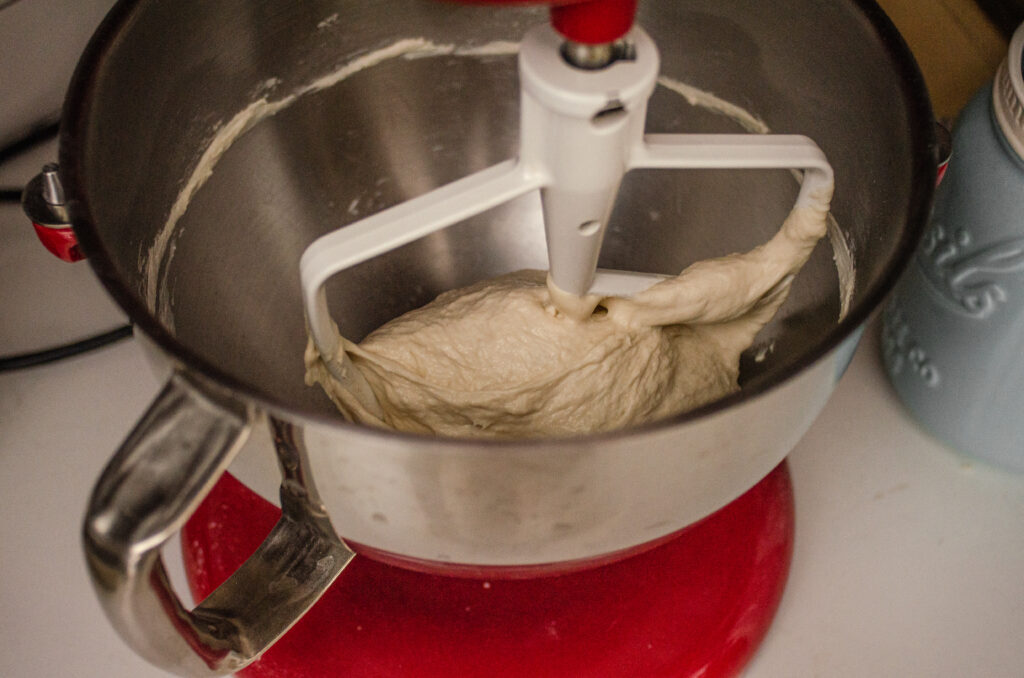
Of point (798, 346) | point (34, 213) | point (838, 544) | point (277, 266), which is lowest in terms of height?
point (838, 544)

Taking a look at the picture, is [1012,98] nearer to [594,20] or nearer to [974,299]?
[974,299]

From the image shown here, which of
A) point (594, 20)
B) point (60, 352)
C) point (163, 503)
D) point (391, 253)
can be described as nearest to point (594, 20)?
point (594, 20)

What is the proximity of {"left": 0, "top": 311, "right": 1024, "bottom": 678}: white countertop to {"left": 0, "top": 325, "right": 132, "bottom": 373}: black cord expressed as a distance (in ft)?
0.05

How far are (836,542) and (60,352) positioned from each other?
595 mm

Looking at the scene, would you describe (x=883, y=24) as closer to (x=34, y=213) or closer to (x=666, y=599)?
(x=666, y=599)

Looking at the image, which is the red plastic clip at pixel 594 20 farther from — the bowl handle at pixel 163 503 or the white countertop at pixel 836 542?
the white countertop at pixel 836 542

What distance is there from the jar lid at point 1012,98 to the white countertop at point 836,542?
0.24 m

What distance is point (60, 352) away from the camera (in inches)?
27.9

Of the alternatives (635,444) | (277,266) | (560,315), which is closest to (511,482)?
(635,444)

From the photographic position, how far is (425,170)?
0.68 m

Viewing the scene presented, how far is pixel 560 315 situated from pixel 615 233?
0.47 ft

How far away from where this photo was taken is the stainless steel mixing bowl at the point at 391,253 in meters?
0.36

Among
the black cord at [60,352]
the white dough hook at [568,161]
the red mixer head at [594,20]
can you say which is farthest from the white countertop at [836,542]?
the red mixer head at [594,20]

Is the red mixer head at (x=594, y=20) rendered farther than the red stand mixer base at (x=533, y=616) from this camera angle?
No
